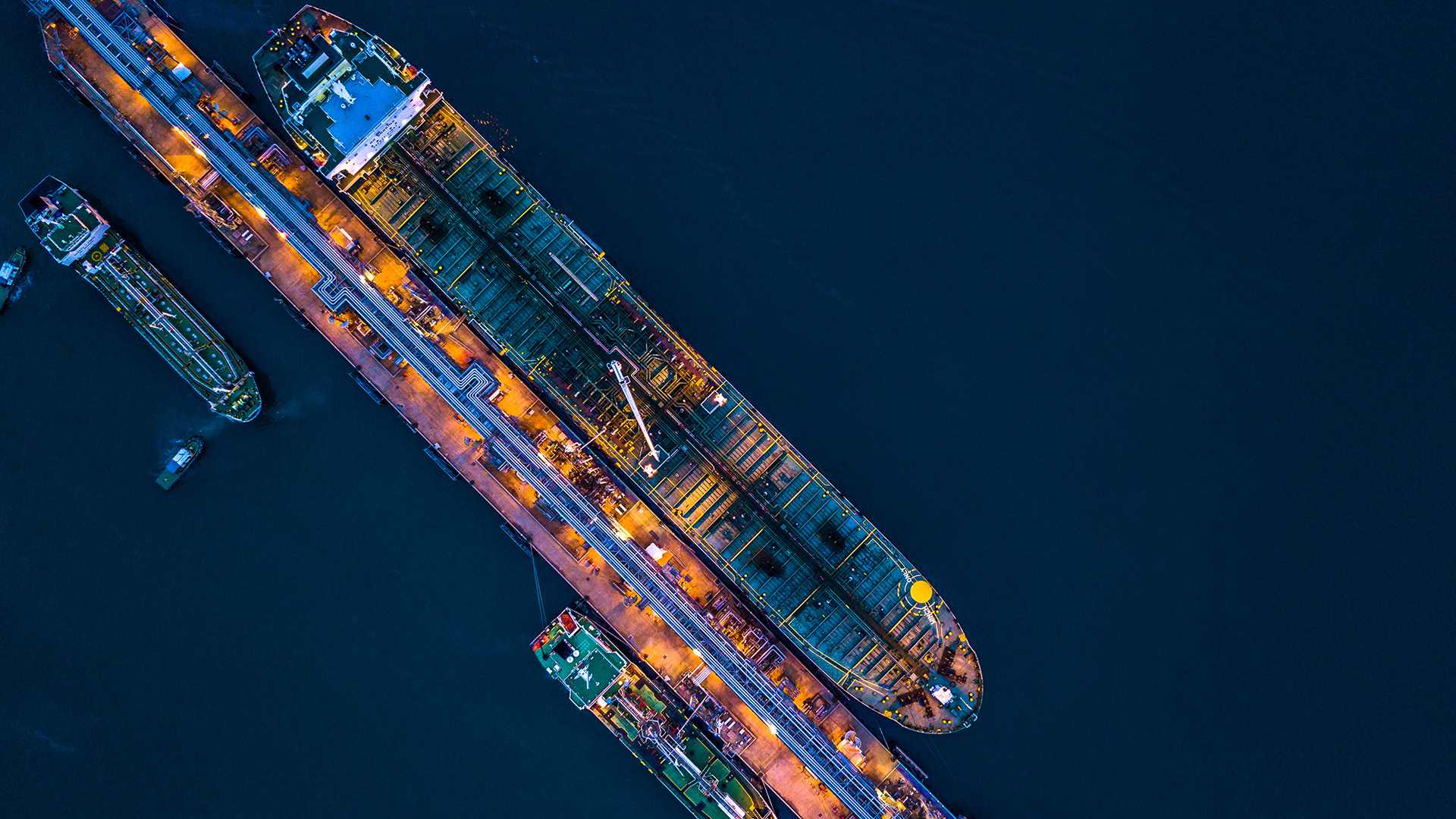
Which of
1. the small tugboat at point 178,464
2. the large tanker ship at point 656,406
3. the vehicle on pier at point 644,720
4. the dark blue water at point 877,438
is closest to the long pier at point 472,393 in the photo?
the large tanker ship at point 656,406

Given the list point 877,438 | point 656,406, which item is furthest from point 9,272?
point 877,438

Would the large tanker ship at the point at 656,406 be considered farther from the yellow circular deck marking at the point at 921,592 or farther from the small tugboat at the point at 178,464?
the small tugboat at the point at 178,464

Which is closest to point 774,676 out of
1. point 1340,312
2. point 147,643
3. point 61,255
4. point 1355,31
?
point 147,643

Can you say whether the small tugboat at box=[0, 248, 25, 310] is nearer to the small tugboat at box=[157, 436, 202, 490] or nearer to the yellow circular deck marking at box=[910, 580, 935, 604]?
the small tugboat at box=[157, 436, 202, 490]

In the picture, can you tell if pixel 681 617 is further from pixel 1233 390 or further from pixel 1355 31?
pixel 1355 31

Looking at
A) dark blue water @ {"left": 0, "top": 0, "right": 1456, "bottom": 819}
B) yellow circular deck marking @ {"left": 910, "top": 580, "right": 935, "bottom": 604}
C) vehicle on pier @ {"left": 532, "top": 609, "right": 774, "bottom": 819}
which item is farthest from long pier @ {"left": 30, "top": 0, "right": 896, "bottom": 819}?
yellow circular deck marking @ {"left": 910, "top": 580, "right": 935, "bottom": 604}
